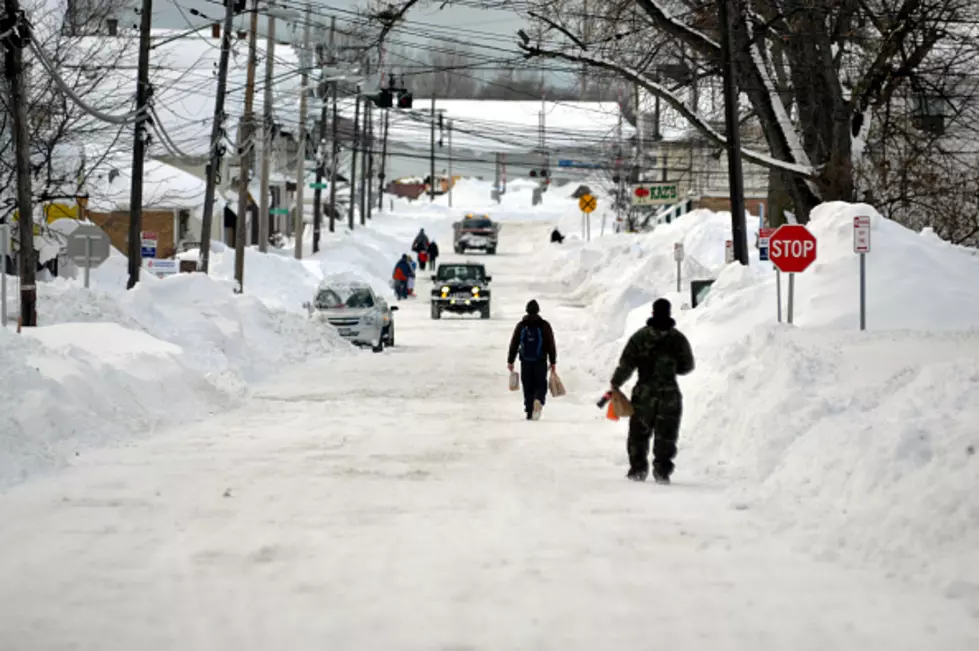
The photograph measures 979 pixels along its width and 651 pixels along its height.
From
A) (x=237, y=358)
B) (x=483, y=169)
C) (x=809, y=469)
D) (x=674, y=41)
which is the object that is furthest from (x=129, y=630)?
(x=483, y=169)

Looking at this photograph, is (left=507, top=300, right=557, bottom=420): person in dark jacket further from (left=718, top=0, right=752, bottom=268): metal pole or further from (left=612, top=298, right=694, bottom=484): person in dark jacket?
(left=718, top=0, right=752, bottom=268): metal pole

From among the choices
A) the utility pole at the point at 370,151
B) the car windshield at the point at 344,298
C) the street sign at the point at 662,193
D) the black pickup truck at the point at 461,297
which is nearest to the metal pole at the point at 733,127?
the car windshield at the point at 344,298

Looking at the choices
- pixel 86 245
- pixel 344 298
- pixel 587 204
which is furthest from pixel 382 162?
pixel 86 245

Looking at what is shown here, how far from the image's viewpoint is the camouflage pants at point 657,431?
13.5 meters

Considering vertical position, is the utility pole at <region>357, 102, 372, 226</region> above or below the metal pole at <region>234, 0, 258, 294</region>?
above

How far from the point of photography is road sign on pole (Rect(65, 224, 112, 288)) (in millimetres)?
27172

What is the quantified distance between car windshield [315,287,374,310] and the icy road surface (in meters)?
19.0

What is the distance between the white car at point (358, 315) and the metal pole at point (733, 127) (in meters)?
9.70

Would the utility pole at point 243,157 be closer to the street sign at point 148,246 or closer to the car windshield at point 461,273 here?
the street sign at point 148,246

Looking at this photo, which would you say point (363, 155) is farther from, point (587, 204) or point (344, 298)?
point (344, 298)

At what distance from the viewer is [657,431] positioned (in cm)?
1355

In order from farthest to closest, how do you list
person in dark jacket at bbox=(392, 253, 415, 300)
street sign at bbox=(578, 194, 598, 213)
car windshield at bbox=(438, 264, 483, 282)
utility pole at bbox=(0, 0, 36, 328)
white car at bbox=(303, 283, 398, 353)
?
street sign at bbox=(578, 194, 598, 213), person in dark jacket at bbox=(392, 253, 415, 300), car windshield at bbox=(438, 264, 483, 282), white car at bbox=(303, 283, 398, 353), utility pole at bbox=(0, 0, 36, 328)

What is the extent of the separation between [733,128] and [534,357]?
9.73 m

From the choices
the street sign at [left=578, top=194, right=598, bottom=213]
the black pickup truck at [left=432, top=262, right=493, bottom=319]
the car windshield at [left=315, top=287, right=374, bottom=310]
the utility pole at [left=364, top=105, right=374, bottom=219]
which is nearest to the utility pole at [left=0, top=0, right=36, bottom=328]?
the car windshield at [left=315, top=287, right=374, bottom=310]
